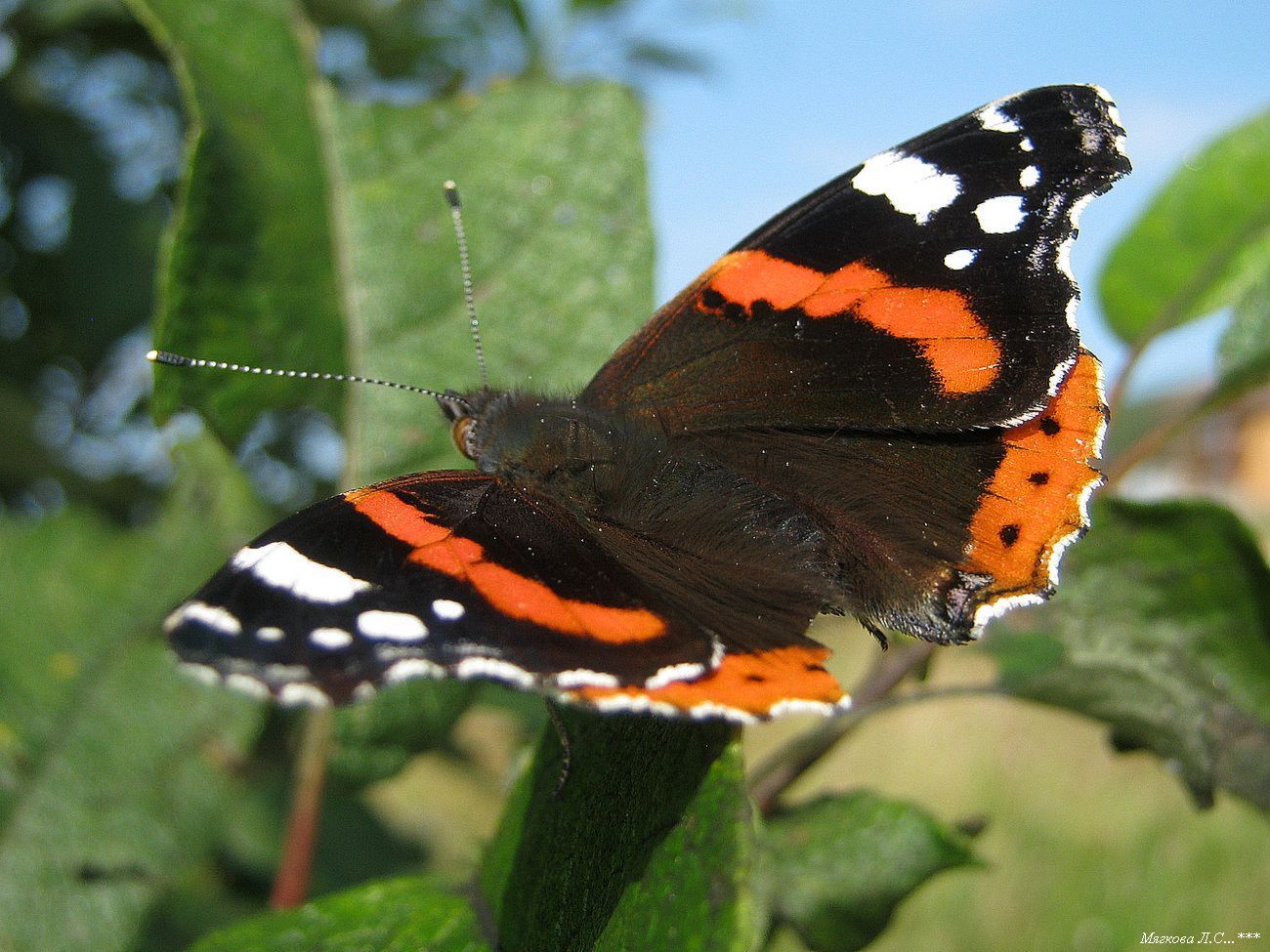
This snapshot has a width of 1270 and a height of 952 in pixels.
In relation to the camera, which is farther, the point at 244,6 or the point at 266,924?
the point at 244,6

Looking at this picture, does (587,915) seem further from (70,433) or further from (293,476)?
(70,433)

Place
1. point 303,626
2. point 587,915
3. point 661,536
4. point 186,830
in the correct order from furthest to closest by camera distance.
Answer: point 186,830, point 661,536, point 303,626, point 587,915

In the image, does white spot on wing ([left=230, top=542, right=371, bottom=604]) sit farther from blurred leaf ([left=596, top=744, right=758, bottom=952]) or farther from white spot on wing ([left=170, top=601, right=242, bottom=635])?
blurred leaf ([left=596, top=744, right=758, bottom=952])

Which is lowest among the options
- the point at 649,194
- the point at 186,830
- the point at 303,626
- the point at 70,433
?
the point at 186,830

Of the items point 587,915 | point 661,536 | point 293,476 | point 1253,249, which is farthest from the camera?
point 293,476

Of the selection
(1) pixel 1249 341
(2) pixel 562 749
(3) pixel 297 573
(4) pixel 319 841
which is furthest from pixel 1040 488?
(4) pixel 319 841

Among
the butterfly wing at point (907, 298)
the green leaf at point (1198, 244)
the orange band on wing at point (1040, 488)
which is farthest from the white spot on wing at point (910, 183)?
the green leaf at point (1198, 244)

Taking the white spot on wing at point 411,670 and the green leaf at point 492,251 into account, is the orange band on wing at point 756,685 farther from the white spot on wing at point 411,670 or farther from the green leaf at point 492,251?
the green leaf at point 492,251

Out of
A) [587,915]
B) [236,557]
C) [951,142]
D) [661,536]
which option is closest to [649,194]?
[951,142]
